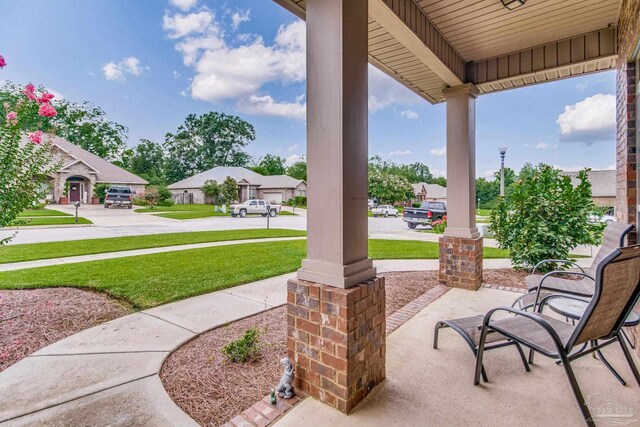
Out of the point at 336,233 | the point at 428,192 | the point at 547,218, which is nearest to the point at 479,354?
the point at 336,233

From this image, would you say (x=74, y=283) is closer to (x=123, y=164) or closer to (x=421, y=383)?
(x=421, y=383)

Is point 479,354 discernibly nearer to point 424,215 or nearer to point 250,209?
point 424,215

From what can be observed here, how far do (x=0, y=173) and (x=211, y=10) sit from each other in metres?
20.9

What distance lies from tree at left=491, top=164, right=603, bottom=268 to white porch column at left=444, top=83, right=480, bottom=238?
1.49m

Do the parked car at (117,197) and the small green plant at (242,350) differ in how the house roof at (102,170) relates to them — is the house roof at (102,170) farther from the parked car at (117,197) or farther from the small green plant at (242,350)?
the small green plant at (242,350)

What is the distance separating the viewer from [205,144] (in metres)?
46.2

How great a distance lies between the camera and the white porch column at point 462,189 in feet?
13.9

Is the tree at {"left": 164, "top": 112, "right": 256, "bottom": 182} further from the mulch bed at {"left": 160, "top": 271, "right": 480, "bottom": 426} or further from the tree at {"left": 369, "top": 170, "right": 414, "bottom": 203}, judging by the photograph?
the mulch bed at {"left": 160, "top": 271, "right": 480, "bottom": 426}

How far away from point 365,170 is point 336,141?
1.00 ft

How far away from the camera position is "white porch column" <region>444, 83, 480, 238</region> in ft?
13.9

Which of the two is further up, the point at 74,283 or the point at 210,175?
the point at 210,175

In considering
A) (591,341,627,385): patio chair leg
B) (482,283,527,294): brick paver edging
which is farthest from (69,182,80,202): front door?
(591,341,627,385): patio chair leg

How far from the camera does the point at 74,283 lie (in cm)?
456

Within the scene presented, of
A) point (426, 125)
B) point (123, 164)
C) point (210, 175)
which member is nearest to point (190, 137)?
point (123, 164)
